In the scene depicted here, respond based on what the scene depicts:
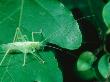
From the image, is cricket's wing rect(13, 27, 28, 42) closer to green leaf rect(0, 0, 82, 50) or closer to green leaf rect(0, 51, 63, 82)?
green leaf rect(0, 0, 82, 50)

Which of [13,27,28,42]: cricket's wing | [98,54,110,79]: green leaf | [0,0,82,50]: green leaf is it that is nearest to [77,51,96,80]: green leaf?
[98,54,110,79]: green leaf

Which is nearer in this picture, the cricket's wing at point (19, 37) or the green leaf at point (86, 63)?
the cricket's wing at point (19, 37)

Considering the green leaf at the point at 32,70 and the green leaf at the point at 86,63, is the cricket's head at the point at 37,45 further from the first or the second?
the green leaf at the point at 86,63

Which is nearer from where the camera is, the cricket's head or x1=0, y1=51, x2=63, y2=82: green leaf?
x1=0, y1=51, x2=63, y2=82: green leaf

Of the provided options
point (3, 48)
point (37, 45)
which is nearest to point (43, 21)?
point (37, 45)

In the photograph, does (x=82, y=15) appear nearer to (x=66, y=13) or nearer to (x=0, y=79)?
(x=66, y=13)

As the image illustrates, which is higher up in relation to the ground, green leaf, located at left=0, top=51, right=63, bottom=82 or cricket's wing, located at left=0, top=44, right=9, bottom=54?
cricket's wing, located at left=0, top=44, right=9, bottom=54

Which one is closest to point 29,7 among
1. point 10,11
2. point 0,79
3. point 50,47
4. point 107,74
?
point 10,11

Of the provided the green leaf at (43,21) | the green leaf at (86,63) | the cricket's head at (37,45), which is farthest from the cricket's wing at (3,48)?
the green leaf at (86,63)
